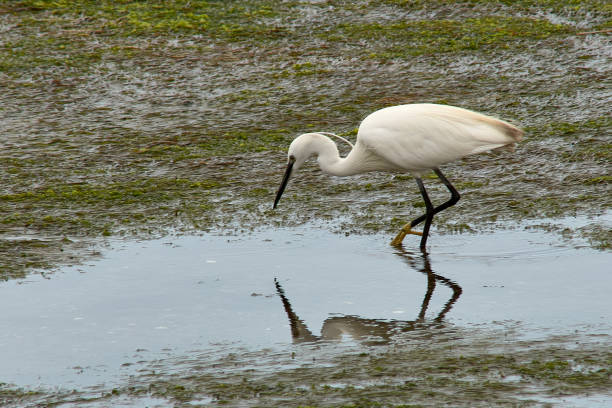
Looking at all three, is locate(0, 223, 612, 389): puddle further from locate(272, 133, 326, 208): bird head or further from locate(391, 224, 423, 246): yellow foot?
locate(272, 133, 326, 208): bird head

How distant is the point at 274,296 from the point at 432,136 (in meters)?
1.89

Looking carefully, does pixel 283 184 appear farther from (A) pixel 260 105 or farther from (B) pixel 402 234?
(A) pixel 260 105

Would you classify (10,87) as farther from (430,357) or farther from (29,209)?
(430,357)

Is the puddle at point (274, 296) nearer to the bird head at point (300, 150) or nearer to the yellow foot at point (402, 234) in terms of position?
the yellow foot at point (402, 234)

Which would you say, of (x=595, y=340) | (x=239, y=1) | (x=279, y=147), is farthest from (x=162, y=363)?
(x=239, y=1)

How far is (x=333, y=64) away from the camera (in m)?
10.5

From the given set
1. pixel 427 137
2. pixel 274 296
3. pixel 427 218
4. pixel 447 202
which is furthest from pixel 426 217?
pixel 274 296

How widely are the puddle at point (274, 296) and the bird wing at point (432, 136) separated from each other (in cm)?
66

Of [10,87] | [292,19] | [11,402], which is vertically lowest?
[11,402]

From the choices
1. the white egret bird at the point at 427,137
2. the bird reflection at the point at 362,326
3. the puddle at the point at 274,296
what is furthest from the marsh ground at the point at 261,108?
the bird reflection at the point at 362,326

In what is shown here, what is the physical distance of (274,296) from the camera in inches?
241

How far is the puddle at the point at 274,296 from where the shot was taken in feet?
17.5

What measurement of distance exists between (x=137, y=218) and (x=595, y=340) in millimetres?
4012

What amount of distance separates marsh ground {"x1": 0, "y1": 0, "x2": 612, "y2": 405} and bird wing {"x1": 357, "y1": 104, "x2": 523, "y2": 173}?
2.02ft
